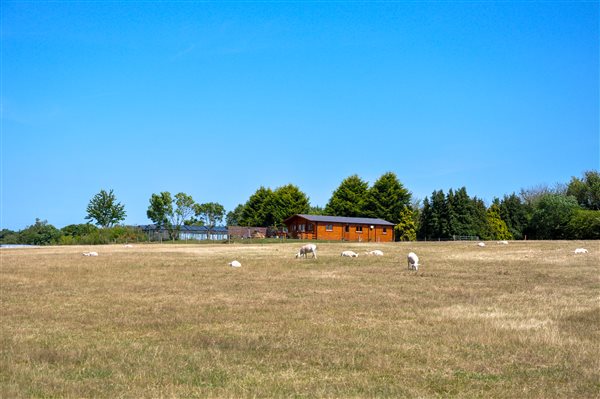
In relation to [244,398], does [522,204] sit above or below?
above

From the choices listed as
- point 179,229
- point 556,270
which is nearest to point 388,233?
point 179,229

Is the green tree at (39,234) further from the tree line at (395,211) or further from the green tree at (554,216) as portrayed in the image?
the green tree at (554,216)

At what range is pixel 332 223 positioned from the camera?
102750 mm

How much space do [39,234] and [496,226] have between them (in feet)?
318

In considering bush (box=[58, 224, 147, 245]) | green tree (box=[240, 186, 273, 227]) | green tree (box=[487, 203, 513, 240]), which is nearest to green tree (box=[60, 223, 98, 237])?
bush (box=[58, 224, 147, 245])

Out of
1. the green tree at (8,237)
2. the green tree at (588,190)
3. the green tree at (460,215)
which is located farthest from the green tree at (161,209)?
the green tree at (588,190)

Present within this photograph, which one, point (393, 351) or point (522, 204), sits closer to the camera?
point (393, 351)

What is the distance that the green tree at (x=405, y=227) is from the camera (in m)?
118

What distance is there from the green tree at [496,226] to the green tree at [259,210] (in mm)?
47609

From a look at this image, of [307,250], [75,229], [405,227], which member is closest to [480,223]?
[405,227]

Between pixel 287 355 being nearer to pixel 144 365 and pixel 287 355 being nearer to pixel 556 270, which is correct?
pixel 144 365

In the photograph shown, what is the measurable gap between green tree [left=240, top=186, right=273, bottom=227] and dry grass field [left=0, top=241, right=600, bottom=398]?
102630 millimetres

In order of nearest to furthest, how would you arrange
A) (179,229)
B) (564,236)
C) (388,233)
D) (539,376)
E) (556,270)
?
(539,376) → (556,270) → (564,236) → (388,233) → (179,229)

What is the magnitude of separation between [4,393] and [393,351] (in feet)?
25.3
